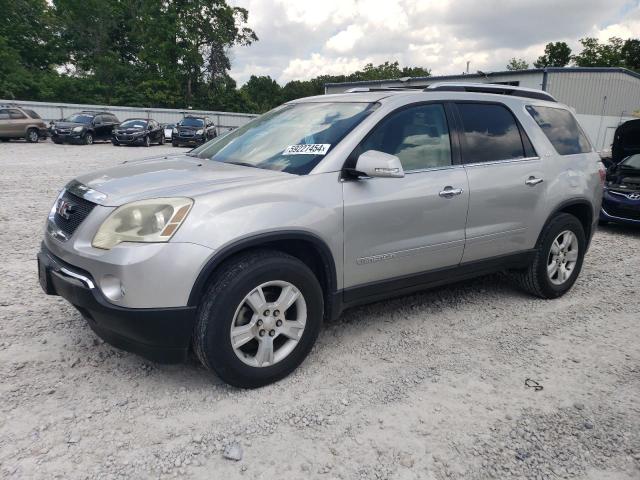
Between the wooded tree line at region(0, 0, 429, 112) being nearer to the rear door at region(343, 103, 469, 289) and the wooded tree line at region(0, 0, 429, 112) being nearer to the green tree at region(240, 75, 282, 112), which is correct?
the green tree at region(240, 75, 282, 112)

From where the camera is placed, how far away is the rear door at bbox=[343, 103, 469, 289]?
10.7 ft

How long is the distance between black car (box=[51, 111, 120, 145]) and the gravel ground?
20785 millimetres

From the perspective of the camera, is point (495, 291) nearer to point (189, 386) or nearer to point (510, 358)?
point (510, 358)

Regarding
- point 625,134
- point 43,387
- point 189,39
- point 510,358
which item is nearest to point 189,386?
point 43,387

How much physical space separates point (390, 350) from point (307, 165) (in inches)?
57.1

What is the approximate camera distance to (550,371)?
3.35 m

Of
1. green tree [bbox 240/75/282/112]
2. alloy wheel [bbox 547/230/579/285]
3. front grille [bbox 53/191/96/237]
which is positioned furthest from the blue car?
green tree [bbox 240/75/282/112]

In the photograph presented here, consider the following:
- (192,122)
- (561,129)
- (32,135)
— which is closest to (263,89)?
(192,122)

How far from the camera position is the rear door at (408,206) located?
3271 millimetres

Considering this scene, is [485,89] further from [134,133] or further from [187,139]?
[187,139]

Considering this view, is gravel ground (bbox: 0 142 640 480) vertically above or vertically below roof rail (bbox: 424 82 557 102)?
below

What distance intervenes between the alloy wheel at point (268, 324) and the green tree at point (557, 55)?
6911 centimetres

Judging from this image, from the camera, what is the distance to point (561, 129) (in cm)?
473

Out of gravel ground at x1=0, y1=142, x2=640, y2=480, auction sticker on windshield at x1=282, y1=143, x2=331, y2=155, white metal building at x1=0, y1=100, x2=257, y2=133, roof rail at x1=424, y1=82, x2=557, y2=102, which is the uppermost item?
white metal building at x1=0, y1=100, x2=257, y2=133
